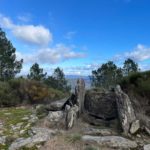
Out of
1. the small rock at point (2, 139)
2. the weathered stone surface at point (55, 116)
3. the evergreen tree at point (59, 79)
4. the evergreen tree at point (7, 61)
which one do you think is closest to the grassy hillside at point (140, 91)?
the weathered stone surface at point (55, 116)

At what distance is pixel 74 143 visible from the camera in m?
9.05

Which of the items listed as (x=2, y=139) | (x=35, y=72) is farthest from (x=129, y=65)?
Result: (x=2, y=139)

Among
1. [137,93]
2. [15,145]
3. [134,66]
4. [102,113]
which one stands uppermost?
[134,66]

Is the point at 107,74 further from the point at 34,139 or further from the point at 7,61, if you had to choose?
the point at 34,139

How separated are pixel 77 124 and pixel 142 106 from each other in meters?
2.78

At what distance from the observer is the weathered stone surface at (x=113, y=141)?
898 cm

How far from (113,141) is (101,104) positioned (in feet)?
Answer: 9.72

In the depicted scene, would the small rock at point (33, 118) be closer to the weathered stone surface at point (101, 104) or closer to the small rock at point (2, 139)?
the small rock at point (2, 139)

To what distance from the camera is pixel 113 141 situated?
916 centimetres

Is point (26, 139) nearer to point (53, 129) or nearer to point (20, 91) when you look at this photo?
point (53, 129)

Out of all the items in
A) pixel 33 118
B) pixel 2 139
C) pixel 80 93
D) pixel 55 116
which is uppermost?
pixel 80 93

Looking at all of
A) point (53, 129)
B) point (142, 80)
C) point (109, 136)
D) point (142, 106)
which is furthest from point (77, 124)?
point (142, 80)

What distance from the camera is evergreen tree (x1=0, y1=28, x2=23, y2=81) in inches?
1302

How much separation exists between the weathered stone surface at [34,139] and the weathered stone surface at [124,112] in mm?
2457
